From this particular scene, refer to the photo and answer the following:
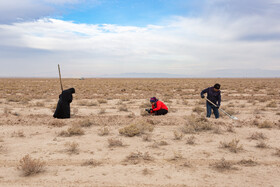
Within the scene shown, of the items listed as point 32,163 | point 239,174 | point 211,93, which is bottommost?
point 239,174

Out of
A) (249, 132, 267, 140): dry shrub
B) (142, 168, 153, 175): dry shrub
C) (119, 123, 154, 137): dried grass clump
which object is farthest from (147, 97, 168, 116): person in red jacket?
(142, 168, 153, 175): dry shrub

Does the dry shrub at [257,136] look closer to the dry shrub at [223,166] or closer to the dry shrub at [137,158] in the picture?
the dry shrub at [223,166]

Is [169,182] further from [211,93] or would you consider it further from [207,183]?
[211,93]

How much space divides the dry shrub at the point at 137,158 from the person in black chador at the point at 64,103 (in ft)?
18.3

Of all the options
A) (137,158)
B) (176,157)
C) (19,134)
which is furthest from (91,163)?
(19,134)

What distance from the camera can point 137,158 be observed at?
5613 mm

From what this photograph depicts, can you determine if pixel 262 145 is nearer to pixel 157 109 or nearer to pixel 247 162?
pixel 247 162

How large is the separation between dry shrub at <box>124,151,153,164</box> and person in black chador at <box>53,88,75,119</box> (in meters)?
5.56

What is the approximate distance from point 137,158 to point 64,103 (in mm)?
5894

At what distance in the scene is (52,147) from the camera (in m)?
6.49

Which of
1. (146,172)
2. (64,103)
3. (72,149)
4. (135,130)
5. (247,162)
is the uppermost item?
(64,103)

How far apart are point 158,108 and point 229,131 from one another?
3.61m

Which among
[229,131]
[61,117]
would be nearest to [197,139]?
[229,131]

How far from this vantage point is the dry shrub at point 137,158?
17.8 ft
